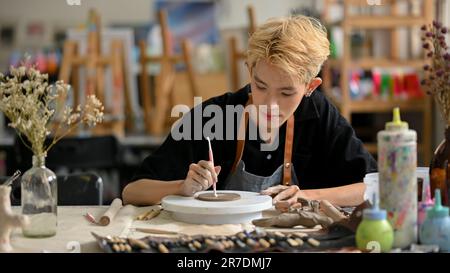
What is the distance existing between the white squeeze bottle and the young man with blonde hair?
1.41 ft

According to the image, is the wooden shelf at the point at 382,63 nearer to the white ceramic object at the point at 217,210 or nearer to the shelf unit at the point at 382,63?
the shelf unit at the point at 382,63

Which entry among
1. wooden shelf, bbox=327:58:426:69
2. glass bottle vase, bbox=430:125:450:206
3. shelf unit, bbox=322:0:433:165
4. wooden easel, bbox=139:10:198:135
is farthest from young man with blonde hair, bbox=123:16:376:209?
wooden easel, bbox=139:10:198:135

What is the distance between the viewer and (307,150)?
2270mm

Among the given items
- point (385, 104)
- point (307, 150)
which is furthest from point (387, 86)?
point (307, 150)

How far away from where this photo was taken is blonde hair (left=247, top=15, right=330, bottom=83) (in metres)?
1.93

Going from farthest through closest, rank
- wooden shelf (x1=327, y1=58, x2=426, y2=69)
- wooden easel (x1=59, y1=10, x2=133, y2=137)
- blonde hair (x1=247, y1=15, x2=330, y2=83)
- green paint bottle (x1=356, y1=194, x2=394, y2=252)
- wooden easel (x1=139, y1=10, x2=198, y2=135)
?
wooden easel (x1=139, y1=10, x2=198, y2=135) → wooden easel (x1=59, y1=10, x2=133, y2=137) → wooden shelf (x1=327, y1=58, x2=426, y2=69) → blonde hair (x1=247, y1=15, x2=330, y2=83) → green paint bottle (x1=356, y1=194, x2=394, y2=252)

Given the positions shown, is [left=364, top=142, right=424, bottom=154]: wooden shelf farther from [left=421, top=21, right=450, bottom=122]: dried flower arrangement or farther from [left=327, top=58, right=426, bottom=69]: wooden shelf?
[left=421, top=21, right=450, bottom=122]: dried flower arrangement

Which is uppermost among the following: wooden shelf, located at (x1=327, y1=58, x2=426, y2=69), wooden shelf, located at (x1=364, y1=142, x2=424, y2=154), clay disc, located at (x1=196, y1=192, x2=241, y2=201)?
wooden shelf, located at (x1=327, y1=58, x2=426, y2=69)

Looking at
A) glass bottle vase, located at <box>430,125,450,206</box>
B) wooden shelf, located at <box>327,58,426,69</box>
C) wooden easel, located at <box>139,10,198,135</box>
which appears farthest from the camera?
wooden easel, located at <box>139,10,198,135</box>

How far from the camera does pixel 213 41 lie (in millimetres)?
7910

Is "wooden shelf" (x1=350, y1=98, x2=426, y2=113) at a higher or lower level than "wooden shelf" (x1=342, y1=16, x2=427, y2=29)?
lower
